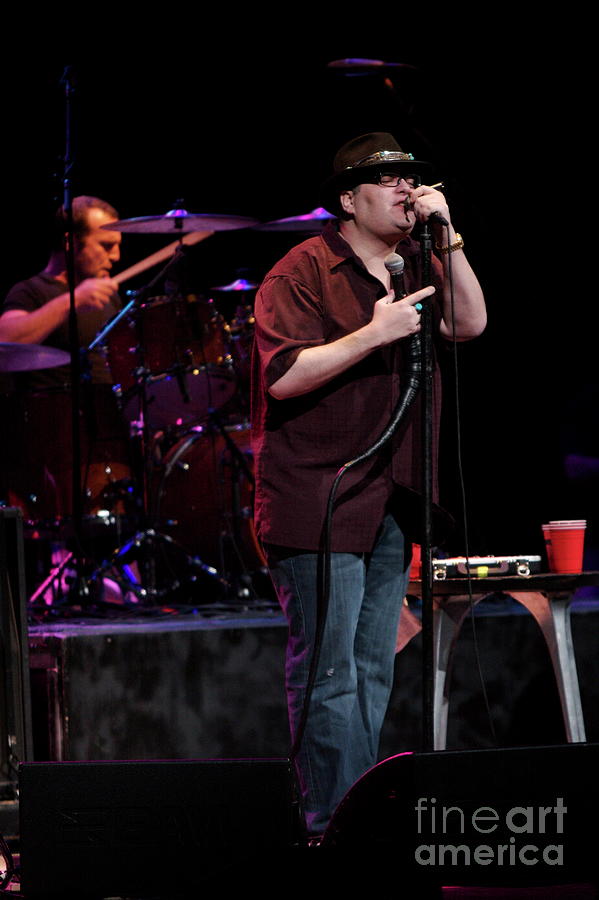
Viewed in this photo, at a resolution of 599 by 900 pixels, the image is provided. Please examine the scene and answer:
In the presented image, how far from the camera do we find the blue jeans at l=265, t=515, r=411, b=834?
2910 mm

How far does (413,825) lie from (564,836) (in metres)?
0.24

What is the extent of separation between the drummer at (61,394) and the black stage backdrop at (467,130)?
818 mm

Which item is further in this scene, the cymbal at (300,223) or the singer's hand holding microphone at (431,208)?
the cymbal at (300,223)

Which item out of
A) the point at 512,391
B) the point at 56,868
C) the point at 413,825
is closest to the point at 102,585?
the point at 512,391

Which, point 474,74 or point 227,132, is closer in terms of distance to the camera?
point 474,74

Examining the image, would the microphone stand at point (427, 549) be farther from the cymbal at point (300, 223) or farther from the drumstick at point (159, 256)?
the drumstick at point (159, 256)

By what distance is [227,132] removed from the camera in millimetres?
7770

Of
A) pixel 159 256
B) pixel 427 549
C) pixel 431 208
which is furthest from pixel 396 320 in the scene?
pixel 159 256

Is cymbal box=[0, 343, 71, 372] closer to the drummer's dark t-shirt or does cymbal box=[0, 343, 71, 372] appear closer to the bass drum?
the drummer's dark t-shirt

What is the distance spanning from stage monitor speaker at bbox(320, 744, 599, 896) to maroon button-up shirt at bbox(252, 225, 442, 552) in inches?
42.2

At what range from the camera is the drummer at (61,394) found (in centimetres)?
607

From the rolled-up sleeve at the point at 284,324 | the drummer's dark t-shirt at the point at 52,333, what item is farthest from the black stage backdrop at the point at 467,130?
the rolled-up sleeve at the point at 284,324

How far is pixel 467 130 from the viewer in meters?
6.93

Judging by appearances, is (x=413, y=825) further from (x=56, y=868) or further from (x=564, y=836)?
(x=56, y=868)
